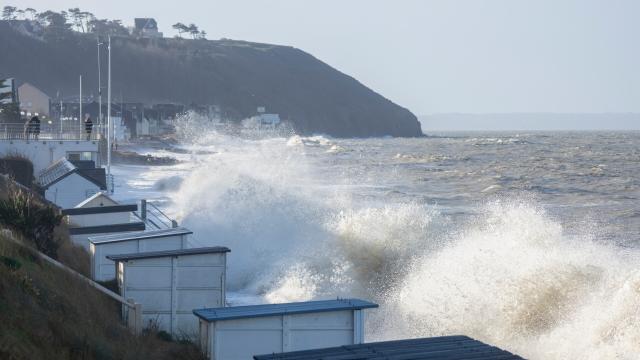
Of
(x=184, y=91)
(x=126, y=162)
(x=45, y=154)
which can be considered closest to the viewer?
(x=45, y=154)

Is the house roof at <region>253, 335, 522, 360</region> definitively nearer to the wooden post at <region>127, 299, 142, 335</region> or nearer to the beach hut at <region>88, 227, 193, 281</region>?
the wooden post at <region>127, 299, 142, 335</region>

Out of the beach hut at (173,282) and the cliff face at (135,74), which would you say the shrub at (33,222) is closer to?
the beach hut at (173,282)

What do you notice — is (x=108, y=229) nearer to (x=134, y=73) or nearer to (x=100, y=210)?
(x=100, y=210)

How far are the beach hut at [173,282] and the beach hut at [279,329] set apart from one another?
2887mm


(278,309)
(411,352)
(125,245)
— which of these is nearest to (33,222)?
(125,245)

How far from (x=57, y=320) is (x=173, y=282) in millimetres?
3458

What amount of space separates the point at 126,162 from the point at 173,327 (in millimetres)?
51798

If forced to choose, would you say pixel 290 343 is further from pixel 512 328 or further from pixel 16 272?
pixel 512 328

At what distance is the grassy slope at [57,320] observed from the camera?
9500 mm

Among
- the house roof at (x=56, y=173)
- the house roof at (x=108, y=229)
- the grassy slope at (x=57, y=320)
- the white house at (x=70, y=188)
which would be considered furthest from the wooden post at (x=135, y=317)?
the house roof at (x=56, y=173)

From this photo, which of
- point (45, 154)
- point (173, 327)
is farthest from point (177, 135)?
point (173, 327)

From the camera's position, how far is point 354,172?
67.9 m

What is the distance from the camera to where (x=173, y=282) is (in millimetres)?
13961

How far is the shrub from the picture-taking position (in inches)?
633
